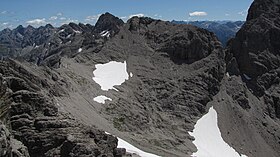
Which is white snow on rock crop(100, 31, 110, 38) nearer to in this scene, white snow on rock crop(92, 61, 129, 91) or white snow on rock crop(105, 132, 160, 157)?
white snow on rock crop(92, 61, 129, 91)

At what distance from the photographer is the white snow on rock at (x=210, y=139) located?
7212cm

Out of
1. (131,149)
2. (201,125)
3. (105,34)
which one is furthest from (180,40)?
(105,34)

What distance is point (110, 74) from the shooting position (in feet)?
273

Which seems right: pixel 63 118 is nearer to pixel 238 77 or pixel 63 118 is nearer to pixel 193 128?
pixel 193 128

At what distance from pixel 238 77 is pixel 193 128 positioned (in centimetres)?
2448

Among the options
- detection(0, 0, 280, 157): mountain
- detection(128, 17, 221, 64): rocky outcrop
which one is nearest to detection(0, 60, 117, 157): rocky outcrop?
detection(0, 0, 280, 157): mountain

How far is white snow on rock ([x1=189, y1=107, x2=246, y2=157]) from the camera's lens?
72.1m

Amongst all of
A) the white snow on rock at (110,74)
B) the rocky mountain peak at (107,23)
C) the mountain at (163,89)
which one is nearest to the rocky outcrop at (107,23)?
the rocky mountain peak at (107,23)

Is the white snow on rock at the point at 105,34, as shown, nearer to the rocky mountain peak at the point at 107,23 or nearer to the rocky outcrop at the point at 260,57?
the rocky mountain peak at the point at 107,23

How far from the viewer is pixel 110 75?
83.0 meters

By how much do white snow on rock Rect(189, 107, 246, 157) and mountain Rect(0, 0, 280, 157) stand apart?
34 cm

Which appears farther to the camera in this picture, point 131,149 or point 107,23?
point 107,23

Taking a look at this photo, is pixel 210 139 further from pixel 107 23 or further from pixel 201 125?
pixel 107 23

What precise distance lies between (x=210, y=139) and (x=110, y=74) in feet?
79.6
